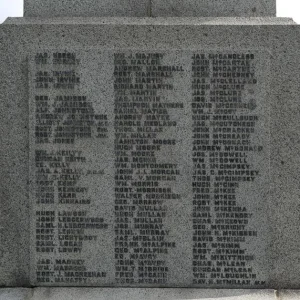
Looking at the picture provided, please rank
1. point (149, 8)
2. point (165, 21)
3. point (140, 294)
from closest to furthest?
point (140, 294) < point (165, 21) < point (149, 8)

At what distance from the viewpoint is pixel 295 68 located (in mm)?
3934

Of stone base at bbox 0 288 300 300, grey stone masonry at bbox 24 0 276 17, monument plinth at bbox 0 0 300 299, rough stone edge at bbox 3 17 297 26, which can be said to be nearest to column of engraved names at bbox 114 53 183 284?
monument plinth at bbox 0 0 300 299

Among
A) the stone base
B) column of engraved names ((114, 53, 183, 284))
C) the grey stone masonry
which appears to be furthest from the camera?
the grey stone masonry

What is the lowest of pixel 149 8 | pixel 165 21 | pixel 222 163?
pixel 222 163

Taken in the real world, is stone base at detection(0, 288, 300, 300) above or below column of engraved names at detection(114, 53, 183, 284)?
below

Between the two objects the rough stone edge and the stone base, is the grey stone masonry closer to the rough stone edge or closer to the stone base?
the rough stone edge

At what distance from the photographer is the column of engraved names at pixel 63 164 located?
3.98 metres

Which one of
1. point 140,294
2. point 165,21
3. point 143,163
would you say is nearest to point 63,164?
point 143,163

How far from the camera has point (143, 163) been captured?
13.0ft

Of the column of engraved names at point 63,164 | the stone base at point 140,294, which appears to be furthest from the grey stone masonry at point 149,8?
the stone base at point 140,294

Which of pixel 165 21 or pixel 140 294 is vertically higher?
pixel 165 21

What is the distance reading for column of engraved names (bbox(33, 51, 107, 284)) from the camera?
398 centimetres

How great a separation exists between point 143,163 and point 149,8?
1.32 m

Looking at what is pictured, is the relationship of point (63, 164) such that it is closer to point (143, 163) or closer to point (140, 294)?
point (143, 163)
